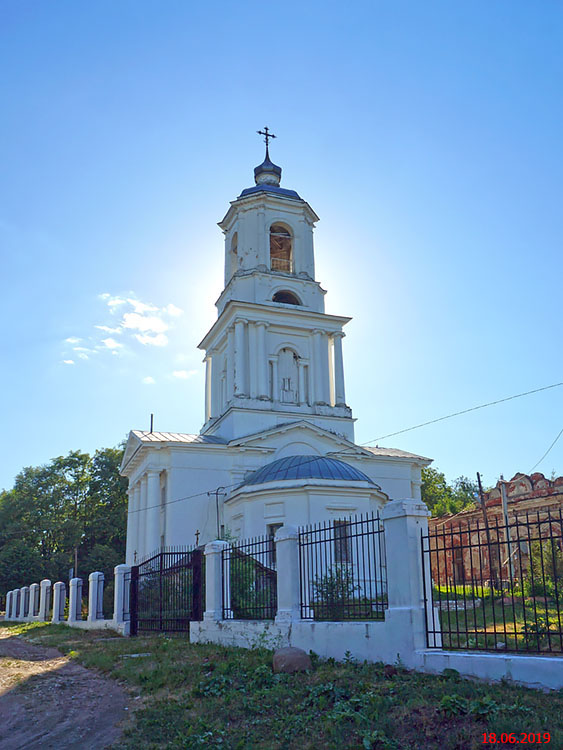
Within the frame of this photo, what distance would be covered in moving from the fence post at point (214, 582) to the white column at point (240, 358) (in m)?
16.7

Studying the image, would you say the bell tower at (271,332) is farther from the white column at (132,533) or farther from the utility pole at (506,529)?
the utility pole at (506,529)

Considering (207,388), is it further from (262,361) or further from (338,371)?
(338,371)

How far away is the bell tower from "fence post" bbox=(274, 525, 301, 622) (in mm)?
18169

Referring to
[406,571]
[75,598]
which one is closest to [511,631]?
[406,571]

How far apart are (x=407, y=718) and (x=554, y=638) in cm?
493

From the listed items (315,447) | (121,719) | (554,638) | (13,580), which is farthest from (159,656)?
(13,580)

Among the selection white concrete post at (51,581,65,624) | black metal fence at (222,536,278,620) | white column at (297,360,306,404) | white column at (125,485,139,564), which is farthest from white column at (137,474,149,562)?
black metal fence at (222,536,278,620)

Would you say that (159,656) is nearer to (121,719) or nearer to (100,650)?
(100,650)

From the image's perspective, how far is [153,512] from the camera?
28.2 meters

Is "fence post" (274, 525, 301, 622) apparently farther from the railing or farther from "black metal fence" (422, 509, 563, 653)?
the railing

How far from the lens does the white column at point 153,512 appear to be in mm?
27922

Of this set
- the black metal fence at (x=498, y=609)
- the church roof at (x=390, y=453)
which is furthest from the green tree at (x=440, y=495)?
the black metal fence at (x=498, y=609)

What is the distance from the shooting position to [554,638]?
1034cm

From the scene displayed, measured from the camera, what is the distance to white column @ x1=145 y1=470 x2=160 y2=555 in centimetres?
2792
